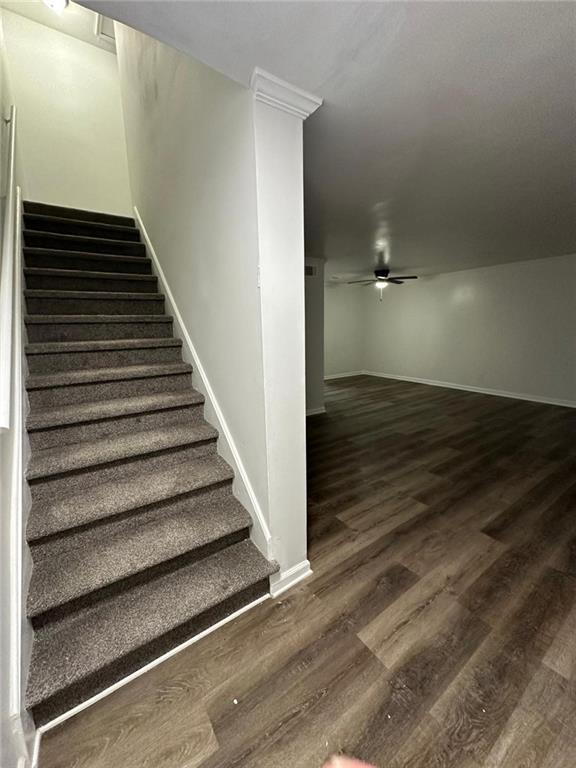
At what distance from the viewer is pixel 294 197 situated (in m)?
1.35

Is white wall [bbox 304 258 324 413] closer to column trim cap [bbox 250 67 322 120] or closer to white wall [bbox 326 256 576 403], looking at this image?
white wall [bbox 326 256 576 403]

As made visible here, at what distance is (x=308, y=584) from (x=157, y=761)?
0.84 m

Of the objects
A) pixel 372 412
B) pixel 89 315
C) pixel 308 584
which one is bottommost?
pixel 308 584

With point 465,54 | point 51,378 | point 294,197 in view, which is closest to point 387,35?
point 465,54

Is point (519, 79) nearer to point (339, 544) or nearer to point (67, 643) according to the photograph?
point (339, 544)

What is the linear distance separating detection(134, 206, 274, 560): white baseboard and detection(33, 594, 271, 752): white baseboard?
0.26m

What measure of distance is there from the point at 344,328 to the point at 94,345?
20.0ft

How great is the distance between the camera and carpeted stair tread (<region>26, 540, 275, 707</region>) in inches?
43.3

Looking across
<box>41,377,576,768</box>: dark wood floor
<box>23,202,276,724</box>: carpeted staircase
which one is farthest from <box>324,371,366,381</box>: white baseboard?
<box>23,202,276,724</box>: carpeted staircase

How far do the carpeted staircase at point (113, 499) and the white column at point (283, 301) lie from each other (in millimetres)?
249

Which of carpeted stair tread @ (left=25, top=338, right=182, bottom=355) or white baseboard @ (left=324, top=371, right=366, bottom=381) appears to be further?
white baseboard @ (left=324, top=371, right=366, bottom=381)

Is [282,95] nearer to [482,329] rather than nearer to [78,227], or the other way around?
[78,227]

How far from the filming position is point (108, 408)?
6.22ft

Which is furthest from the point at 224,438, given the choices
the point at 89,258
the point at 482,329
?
the point at 482,329
